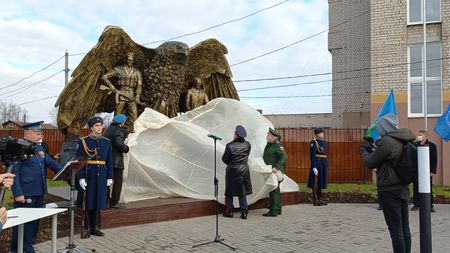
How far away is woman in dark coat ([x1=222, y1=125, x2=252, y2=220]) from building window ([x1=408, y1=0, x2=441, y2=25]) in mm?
11332

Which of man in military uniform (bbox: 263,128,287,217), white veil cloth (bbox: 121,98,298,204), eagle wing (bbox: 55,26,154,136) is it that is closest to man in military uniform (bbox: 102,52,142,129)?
eagle wing (bbox: 55,26,154,136)

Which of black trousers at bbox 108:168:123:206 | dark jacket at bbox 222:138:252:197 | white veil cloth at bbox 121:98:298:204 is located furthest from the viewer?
white veil cloth at bbox 121:98:298:204

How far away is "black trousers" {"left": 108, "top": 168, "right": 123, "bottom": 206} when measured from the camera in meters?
7.63

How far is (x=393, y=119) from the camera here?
507cm

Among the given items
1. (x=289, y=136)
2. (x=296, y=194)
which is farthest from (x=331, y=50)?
(x=296, y=194)

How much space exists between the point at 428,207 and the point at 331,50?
25.8 metres

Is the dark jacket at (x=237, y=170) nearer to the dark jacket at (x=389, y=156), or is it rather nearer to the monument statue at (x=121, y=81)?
the monument statue at (x=121, y=81)

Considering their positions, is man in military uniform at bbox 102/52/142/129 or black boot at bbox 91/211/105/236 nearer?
black boot at bbox 91/211/105/236

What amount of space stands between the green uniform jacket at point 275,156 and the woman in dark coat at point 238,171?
62 centimetres

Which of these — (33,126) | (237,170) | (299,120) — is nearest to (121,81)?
(237,170)

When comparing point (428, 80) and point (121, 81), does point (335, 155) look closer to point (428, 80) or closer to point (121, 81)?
point (428, 80)

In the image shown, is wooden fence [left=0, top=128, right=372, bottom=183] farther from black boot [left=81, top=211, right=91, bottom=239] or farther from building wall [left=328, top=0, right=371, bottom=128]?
black boot [left=81, top=211, right=91, bottom=239]

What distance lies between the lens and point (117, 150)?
7.50 m

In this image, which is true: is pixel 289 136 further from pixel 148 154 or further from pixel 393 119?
pixel 393 119
